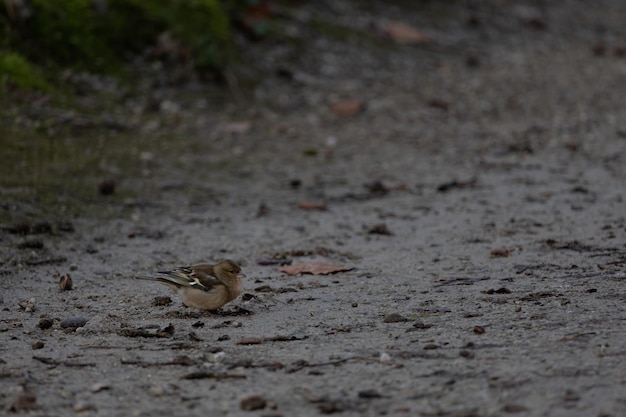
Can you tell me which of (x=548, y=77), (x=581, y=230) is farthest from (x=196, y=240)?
(x=548, y=77)

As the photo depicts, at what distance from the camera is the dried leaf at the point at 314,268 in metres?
6.80

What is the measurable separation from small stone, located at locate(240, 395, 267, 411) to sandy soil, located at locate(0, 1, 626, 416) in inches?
0.6

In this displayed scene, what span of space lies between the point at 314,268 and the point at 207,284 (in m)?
1.30

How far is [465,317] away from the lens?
212 inches

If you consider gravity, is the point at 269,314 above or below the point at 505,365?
below

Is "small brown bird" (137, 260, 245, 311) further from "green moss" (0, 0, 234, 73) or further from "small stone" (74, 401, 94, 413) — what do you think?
"green moss" (0, 0, 234, 73)

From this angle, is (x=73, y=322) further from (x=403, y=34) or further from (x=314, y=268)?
(x=403, y=34)

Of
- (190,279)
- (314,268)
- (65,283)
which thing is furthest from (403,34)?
(190,279)

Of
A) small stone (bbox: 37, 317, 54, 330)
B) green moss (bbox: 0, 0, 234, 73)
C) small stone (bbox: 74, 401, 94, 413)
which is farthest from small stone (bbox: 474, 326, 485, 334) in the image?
green moss (bbox: 0, 0, 234, 73)

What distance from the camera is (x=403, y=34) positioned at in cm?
1506

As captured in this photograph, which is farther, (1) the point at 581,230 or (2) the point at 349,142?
(2) the point at 349,142

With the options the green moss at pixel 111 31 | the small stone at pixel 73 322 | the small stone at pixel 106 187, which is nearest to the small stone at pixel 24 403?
the small stone at pixel 73 322

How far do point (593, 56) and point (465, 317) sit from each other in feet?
37.5

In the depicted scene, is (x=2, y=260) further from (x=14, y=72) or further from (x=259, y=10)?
(x=259, y=10)
